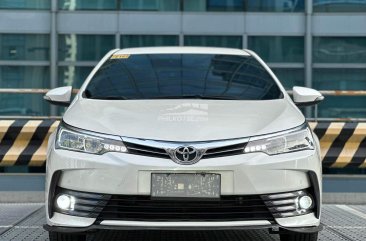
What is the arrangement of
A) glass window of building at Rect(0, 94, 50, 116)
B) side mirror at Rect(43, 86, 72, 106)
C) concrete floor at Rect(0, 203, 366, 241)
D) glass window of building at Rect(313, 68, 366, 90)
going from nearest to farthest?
side mirror at Rect(43, 86, 72, 106) < concrete floor at Rect(0, 203, 366, 241) < glass window of building at Rect(0, 94, 50, 116) < glass window of building at Rect(313, 68, 366, 90)

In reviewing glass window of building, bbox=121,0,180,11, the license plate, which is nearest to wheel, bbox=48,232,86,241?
the license plate

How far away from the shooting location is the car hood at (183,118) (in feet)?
12.3

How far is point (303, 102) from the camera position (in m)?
4.82

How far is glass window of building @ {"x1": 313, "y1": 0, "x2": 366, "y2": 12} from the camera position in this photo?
17969 mm

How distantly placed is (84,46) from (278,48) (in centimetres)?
610

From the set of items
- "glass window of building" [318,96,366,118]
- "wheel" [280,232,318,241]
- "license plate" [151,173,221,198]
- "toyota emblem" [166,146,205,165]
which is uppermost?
"toyota emblem" [166,146,205,165]

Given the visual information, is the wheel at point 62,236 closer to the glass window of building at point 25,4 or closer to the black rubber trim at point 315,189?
the black rubber trim at point 315,189

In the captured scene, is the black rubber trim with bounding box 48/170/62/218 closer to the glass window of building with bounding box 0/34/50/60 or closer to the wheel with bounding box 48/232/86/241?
the wheel with bounding box 48/232/86/241

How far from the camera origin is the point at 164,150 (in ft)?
12.1

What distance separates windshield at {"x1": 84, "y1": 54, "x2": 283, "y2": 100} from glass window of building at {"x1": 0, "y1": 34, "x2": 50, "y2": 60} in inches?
526

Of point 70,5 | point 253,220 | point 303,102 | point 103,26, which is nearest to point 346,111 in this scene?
point 103,26

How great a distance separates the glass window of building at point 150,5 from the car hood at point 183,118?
1401cm

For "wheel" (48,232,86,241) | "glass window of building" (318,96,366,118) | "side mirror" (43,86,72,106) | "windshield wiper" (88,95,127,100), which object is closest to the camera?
"wheel" (48,232,86,241)

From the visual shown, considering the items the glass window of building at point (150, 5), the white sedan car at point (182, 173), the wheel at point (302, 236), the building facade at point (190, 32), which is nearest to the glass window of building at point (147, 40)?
the building facade at point (190, 32)
